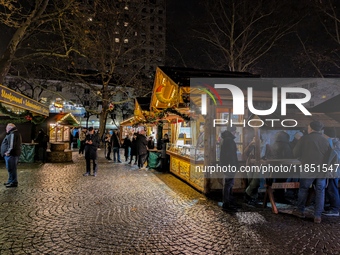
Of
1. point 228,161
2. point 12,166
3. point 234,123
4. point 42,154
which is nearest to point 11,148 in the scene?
point 12,166

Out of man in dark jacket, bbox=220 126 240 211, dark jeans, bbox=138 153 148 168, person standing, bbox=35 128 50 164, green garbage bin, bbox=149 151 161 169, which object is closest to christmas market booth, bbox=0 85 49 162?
person standing, bbox=35 128 50 164

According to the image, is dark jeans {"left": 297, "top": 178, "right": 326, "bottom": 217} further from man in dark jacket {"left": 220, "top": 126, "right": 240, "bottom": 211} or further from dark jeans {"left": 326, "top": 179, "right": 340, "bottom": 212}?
man in dark jacket {"left": 220, "top": 126, "right": 240, "bottom": 211}

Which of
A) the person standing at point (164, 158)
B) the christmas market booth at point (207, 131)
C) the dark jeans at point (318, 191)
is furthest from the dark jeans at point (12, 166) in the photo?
the dark jeans at point (318, 191)

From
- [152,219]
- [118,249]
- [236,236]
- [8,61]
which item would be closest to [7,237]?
[118,249]

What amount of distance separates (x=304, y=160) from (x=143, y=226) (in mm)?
3453

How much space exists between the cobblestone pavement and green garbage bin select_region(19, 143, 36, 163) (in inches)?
277

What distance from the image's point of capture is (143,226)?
4.32 m

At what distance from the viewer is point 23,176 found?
8945 mm

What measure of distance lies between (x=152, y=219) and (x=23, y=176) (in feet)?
22.1

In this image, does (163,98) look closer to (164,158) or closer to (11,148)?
(164,158)

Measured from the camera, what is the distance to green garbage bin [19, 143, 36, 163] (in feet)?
42.8

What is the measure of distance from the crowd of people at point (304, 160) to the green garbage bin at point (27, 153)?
11.8m

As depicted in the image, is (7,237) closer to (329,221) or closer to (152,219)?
(152,219)

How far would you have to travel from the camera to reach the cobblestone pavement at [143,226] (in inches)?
139
